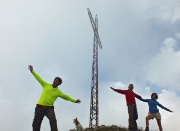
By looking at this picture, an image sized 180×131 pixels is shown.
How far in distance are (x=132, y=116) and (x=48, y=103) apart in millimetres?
5402

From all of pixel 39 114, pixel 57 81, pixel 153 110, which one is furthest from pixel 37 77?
pixel 153 110

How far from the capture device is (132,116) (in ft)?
47.6

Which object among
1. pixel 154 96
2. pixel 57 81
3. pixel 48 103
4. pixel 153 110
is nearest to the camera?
pixel 48 103

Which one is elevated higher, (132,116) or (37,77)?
(37,77)

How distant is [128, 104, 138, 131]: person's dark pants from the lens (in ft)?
47.6

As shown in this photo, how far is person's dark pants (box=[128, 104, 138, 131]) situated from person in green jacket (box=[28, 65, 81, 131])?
4.61 meters

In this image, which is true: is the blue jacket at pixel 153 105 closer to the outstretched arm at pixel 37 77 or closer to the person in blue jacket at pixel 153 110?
the person in blue jacket at pixel 153 110

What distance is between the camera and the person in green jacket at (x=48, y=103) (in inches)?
409

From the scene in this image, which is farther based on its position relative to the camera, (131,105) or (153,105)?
(153,105)

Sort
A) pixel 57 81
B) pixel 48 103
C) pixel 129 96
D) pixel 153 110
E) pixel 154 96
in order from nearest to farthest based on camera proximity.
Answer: pixel 48 103
pixel 57 81
pixel 129 96
pixel 153 110
pixel 154 96

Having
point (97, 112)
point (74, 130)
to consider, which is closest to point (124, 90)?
point (74, 130)

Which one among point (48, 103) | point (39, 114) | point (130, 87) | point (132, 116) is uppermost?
point (130, 87)

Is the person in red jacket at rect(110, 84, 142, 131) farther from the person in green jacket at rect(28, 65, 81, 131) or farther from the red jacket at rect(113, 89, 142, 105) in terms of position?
the person in green jacket at rect(28, 65, 81, 131)

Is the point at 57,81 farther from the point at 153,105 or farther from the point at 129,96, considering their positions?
the point at 153,105
